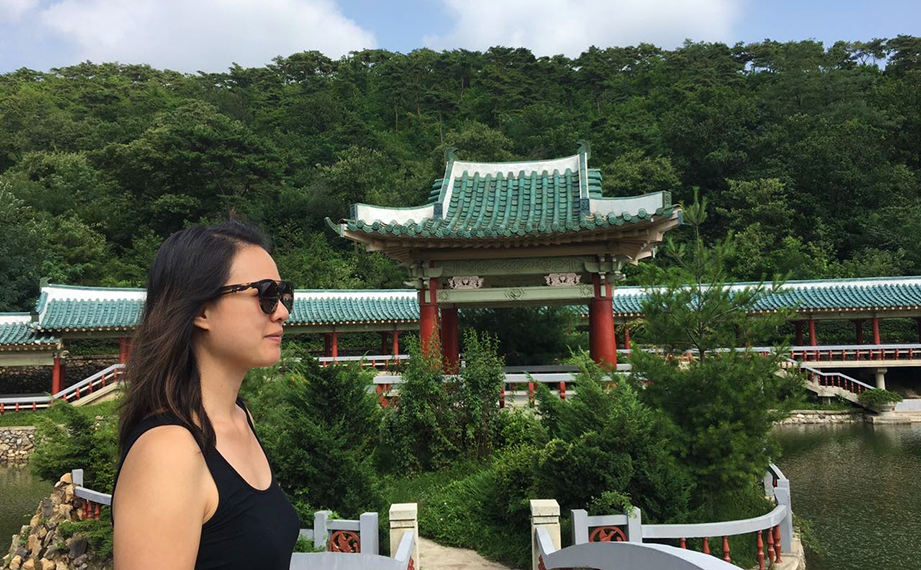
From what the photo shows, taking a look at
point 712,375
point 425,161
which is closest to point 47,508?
point 712,375

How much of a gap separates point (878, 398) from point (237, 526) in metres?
21.8

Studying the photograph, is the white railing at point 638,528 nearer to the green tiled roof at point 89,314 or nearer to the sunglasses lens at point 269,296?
the sunglasses lens at point 269,296

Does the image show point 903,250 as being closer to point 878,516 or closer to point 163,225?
point 878,516

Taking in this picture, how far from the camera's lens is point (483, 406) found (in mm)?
9398

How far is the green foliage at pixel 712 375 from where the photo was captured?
6.89 meters

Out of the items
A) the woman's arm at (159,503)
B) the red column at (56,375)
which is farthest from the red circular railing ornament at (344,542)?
the red column at (56,375)

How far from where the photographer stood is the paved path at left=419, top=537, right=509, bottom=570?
22.3 feet

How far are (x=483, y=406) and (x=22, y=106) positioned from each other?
44.3 metres

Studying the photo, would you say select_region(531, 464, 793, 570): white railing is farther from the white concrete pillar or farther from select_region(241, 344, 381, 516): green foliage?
the white concrete pillar

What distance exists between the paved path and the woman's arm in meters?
5.90

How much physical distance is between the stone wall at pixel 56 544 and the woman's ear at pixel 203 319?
8385 millimetres

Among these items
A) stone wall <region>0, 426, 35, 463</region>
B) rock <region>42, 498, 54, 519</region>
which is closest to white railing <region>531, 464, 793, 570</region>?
rock <region>42, 498, 54, 519</region>

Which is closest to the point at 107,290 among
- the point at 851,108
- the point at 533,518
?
the point at 533,518

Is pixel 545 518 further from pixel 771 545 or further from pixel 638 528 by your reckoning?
pixel 771 545
